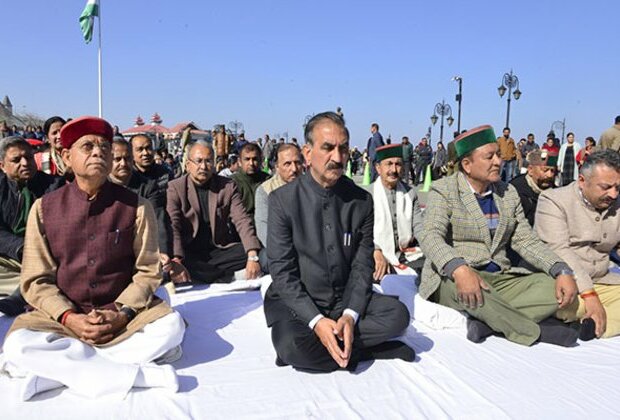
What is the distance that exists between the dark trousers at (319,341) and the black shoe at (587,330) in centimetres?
128

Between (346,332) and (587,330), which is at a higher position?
(346,332)

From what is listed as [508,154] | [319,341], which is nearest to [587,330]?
[319,341]

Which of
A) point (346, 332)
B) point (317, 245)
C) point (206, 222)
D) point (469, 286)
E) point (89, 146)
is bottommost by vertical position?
point (346, 332)

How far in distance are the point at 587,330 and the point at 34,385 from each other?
3254 millimetres

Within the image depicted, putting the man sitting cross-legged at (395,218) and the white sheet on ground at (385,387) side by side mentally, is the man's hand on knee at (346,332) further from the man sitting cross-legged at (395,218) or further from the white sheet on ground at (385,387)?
the man sitting cross-legged at (395,218)

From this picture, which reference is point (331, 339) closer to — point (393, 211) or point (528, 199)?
point (393, 211)

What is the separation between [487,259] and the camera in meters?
3.38

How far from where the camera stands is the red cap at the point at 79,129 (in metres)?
2.57

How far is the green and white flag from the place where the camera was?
1548cm

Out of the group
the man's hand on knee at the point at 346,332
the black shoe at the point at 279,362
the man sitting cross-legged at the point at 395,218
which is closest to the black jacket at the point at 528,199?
the man sitting cross-legged at the point at 395,218

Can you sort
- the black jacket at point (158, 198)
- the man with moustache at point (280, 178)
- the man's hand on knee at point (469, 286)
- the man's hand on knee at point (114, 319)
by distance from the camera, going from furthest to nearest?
the man with moustache at point (280, 178)
the black jacket at point (158, 198)
the man's hand on knee at point (469, 286)
the man's hand on knee at point (114, 319)

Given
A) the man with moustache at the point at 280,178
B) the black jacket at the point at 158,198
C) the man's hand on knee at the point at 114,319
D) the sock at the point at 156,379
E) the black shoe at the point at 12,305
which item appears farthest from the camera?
the man with moustache at the point at 280,178

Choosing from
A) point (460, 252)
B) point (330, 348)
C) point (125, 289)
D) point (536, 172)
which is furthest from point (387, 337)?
point (536, 172)

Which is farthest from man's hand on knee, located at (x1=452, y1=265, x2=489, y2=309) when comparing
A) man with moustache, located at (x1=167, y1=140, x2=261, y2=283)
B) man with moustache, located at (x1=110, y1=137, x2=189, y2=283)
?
man with moustache, located at (x1=110, y1=137, x2=189, y2=283)
